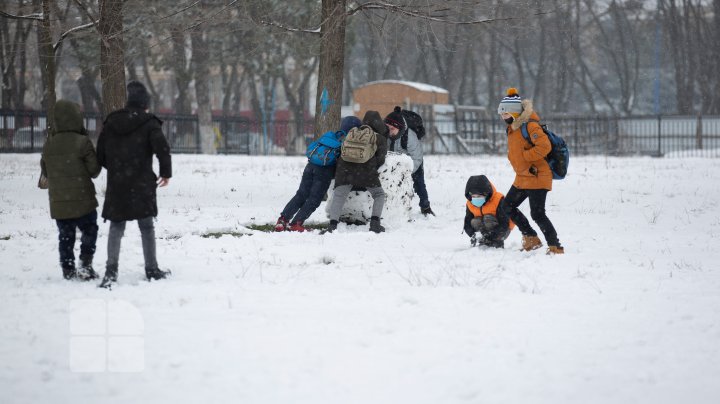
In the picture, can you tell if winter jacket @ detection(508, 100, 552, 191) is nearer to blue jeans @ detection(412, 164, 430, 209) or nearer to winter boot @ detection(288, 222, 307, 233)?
winter boot @ detection(288, 222, 307, 233)

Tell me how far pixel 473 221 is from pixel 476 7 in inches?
222

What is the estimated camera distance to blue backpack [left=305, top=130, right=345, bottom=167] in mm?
10766

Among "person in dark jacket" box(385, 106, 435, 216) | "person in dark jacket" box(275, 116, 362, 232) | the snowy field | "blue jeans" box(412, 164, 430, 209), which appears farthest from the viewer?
"blue jeans" box(412, 164, 430, 209)

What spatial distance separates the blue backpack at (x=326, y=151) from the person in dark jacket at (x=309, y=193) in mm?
64

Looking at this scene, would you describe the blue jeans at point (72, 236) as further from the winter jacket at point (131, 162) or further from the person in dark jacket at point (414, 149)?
the person in dark jacket at point (414, 149)

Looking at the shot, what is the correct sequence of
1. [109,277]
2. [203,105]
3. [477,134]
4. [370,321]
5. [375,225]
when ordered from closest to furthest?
1. [370,321]
2. [109,277]
3. [375,225]
4. [203,105]
5. [477,134]

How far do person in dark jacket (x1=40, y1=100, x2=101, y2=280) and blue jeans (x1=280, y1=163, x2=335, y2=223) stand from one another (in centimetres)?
378

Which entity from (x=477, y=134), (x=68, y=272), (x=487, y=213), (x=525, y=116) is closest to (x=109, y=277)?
(x=68, y=272)

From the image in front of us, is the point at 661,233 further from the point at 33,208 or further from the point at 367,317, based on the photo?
the point at 33,208

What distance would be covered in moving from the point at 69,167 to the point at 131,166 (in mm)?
545

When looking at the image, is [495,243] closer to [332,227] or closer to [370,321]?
[332,227]

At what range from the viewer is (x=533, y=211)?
8.55m

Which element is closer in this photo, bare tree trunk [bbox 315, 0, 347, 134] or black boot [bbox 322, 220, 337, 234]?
black boot [bbox 322, 220, 337, 234]

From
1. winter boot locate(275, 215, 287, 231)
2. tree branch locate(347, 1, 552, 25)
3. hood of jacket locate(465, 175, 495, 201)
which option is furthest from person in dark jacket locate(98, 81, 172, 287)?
tree branch locate(347, 1, 552, 25)
